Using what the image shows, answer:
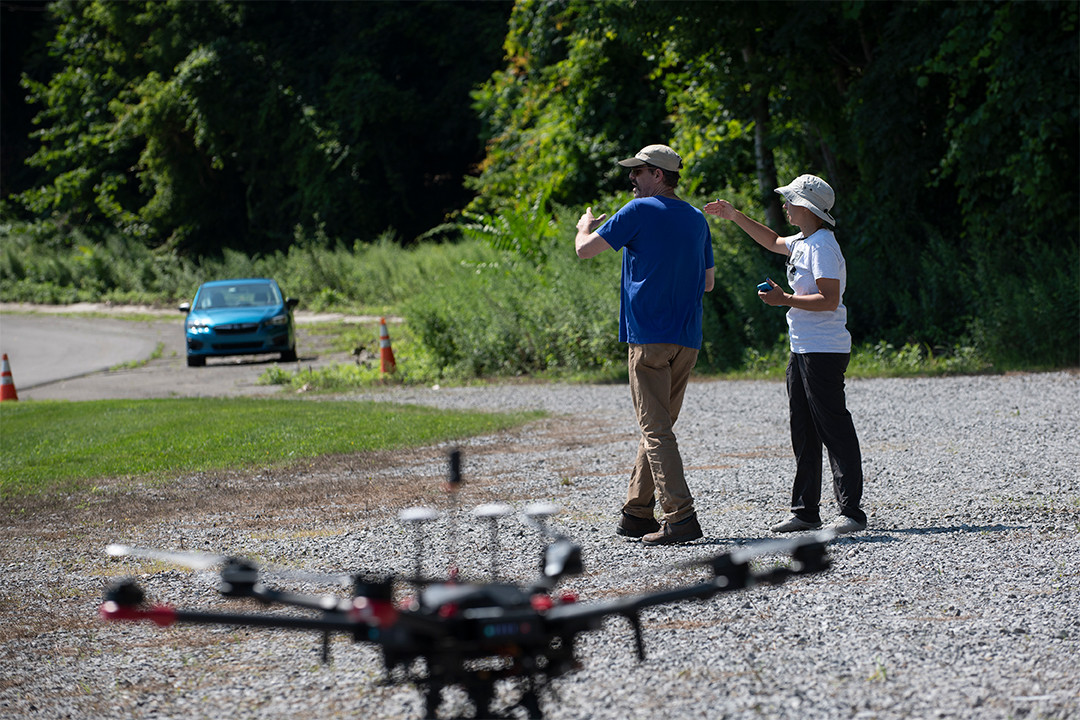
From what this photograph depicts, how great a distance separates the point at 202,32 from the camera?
42219 millimetres

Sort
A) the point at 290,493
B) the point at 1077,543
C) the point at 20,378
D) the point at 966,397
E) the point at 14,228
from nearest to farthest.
→ the point at 1077,543
the point at 290,493
the point at 966,397
the point at 20,378
the point at 14,228

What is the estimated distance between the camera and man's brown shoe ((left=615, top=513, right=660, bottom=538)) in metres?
6.39

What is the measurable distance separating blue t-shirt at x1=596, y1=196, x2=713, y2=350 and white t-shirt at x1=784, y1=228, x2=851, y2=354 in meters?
0.52

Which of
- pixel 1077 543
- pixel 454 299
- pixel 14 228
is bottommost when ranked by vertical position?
pixel 1077 543

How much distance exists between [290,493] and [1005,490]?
16.2 feet

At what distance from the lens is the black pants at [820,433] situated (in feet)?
20.3

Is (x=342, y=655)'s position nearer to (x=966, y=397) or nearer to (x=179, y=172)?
(x=966, y=397)

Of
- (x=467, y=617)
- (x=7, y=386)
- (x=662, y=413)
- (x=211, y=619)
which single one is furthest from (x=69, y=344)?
(x=467, y=617)

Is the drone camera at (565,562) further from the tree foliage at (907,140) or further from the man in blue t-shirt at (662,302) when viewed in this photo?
the tree foliage at (907,140)

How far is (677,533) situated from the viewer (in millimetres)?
6219

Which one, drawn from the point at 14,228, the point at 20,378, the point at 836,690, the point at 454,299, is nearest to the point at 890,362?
the point at 454,299

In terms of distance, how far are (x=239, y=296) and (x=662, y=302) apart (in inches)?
686

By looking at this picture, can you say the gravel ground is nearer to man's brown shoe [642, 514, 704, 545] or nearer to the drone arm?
man's brown shoe [642, 514, 704, 545]

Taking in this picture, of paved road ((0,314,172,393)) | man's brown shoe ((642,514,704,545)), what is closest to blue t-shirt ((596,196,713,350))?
man's brown shoe ((642,514,704,545))
